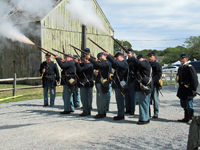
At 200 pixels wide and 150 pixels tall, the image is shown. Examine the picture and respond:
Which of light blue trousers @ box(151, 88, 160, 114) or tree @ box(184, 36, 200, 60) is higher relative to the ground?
tree @ box(184, 36, 200, 60)

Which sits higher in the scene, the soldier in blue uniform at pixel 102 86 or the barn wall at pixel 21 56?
the barn wall at pixel 21 56

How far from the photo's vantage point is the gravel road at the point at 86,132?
476 cm

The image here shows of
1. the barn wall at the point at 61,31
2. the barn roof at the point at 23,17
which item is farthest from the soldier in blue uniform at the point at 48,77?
the barn roof at the point at 23,17

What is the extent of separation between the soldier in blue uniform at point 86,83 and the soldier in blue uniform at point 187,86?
2.80 metres

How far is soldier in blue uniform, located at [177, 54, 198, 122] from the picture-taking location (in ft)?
21.0

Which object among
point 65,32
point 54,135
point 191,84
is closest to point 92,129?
point 54,135

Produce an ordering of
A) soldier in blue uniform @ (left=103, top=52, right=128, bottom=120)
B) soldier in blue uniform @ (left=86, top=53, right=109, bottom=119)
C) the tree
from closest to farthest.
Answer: soldier in blue uniform @ (left=103, top=52, right=128, bottom=120), soldier in blue uniform @ (left=86, top=53, right=109, bottom=119), the tree

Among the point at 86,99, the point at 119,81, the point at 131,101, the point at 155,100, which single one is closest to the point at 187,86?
the point at 155,100

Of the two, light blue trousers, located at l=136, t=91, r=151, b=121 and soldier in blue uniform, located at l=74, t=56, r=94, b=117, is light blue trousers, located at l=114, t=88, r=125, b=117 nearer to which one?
light blue trousers, located at l=136, t=91, r=151, b=121

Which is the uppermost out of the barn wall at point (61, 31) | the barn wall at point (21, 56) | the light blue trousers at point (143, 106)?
the barn wall at point (61, 31)

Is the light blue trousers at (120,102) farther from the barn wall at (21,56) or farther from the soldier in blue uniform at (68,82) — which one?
the barn wall at (21,56)

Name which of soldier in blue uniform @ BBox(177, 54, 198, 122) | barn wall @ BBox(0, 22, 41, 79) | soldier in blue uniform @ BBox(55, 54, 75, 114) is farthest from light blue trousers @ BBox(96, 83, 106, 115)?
barn wall @ BBox(0, 22, 41, 79)

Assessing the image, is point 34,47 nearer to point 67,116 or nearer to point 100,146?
point 67,116

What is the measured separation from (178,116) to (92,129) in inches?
117
